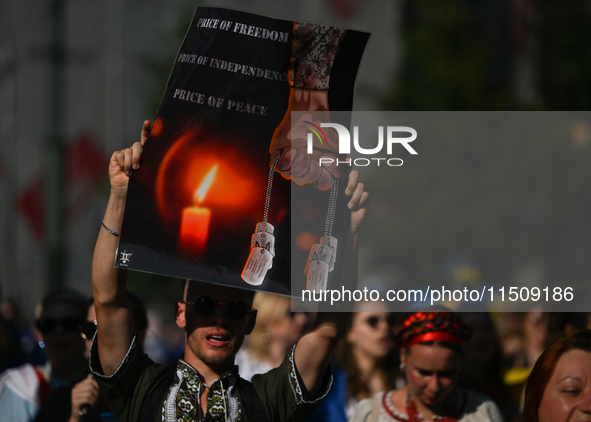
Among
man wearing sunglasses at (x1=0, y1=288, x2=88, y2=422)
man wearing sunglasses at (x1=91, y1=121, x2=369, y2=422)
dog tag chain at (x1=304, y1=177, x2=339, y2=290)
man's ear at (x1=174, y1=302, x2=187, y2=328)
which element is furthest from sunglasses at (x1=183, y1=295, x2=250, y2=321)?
man wearing sunglasses at (x1=0, y1=288, x2=88, y2=422)

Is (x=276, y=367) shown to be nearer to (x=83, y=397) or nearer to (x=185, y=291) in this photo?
(x=185, y=291)

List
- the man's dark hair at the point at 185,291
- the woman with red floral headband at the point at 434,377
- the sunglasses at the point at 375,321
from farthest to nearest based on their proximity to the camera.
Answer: the sunglasses at the point at 375,321, the woman with red floral headband at the point at 434,377, the man's dark hair at the point at 185,291

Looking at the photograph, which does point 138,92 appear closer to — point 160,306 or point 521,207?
point 160,306

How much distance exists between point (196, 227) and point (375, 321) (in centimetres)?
200

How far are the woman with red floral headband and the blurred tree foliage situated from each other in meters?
9.56

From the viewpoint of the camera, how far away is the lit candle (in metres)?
2.87

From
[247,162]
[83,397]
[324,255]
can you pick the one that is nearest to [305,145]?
[247,162]

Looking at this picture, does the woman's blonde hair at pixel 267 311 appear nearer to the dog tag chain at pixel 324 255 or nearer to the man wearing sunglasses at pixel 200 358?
the man wearing sunglasses at pixel 200 358

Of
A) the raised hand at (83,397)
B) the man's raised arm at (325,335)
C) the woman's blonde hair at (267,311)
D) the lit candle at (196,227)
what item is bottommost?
the raised hand at (83,397)

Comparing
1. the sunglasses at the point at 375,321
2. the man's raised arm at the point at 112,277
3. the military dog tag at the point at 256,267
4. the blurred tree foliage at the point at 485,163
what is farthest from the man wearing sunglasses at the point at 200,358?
the blurred tree foliage at the point at 485,163

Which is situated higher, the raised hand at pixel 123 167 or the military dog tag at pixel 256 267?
the raised hand at pixel 123 167

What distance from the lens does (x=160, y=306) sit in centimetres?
1347

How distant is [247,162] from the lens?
297 cm

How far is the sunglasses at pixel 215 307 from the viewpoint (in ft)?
9.98
